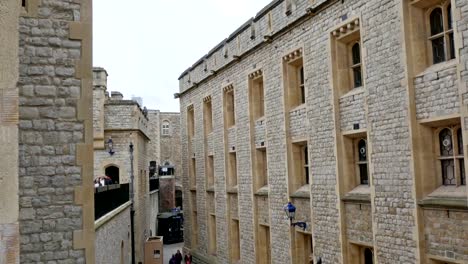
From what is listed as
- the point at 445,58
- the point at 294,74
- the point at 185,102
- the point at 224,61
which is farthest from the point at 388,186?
the point at 185,102

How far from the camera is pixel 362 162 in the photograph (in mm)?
12664

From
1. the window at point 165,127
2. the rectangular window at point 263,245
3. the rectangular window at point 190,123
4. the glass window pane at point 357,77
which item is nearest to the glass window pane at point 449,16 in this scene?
the glass window pane at point 357,77

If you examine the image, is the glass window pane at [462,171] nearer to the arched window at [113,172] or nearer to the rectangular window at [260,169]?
the rectangular window at [260,169]

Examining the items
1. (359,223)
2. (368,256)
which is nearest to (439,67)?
(359,223)

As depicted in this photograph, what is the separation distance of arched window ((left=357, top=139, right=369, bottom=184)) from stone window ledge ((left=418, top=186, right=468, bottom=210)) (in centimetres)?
251

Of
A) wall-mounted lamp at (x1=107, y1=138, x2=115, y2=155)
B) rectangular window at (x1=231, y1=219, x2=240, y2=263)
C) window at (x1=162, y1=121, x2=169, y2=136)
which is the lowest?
rectangular window at (x1=231, y1=219, x2=240, y2=263)

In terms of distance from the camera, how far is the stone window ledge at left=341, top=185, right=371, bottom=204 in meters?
12.0

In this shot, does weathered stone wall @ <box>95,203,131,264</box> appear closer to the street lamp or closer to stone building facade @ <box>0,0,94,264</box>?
stone building facade @ <box>0,0,94,264</box>

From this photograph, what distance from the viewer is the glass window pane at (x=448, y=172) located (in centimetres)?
1008

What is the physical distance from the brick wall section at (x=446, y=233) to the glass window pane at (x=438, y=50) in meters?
3.10

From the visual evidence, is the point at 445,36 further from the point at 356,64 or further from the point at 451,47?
the point at 356,64

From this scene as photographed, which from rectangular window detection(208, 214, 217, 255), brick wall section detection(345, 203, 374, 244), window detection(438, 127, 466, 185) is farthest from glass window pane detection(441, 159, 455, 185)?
rectangular window detection(208, 214, 217, 255)

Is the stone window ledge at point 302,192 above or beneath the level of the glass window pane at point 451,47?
beneath

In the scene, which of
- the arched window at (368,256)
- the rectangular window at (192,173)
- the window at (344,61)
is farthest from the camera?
the rectangular window at (192,173)
